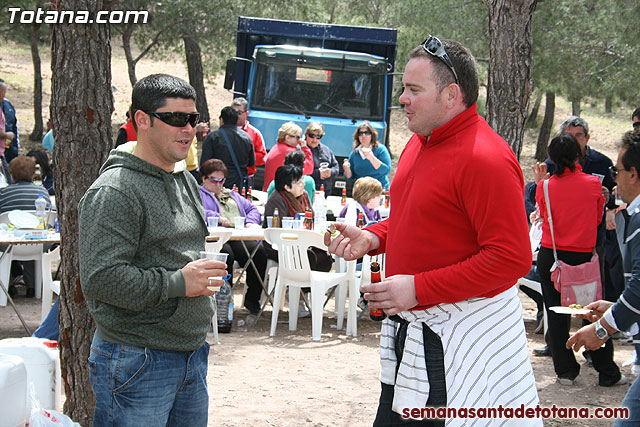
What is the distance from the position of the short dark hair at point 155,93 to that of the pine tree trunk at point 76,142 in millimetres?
1013

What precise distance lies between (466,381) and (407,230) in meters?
0.56

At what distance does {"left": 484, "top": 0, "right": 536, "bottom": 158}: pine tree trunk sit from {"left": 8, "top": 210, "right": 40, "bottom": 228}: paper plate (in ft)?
14.8

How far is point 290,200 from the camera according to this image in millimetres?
8234

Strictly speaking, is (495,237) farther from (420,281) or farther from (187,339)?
(187,339)

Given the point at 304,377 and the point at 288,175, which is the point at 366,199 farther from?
the point at 304,377

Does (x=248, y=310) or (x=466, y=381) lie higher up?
(x=466, y=381)

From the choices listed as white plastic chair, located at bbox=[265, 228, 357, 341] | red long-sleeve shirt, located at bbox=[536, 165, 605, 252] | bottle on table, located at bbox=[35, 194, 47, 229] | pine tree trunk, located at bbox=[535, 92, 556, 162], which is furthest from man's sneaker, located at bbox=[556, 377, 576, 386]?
pine tree trunk, located at bbox=[535, 92, 556, 162]

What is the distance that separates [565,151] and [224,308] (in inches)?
143

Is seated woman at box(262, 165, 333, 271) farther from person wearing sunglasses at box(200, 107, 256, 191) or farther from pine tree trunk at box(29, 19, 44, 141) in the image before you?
pine tree trunk at box(29, 19, 44, 141)

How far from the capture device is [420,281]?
8.43ft

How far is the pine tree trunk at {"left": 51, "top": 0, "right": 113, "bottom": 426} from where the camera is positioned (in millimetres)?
3609

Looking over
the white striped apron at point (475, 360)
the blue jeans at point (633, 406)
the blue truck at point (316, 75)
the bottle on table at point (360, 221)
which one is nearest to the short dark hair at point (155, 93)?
the white striped apron at point (475, 360)

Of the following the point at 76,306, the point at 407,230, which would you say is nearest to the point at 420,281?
the point at 407,230

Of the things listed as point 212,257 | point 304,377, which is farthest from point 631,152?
point 304,377
